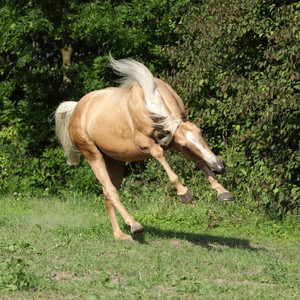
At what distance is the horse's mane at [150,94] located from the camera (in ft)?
18.2

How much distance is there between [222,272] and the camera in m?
4.71

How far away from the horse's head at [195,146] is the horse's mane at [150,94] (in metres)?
0.09

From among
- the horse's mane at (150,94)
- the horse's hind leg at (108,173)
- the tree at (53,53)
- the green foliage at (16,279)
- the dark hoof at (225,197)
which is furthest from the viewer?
the tree at (53,53)

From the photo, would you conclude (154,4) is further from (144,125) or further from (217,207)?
(144,125)

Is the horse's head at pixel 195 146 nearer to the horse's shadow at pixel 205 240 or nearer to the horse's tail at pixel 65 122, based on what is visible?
the horse's shadow at pixel 205 240

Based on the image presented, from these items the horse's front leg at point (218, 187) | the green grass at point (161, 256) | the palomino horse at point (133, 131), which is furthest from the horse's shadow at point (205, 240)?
the horse's front leg at point (218, 187)

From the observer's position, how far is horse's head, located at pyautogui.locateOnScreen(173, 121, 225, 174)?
516 centimetres

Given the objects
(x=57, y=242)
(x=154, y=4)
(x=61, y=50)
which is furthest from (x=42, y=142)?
(x=57, y=242)

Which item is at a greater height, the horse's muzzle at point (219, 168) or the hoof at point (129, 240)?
the horse's muzzle at point (219, 168)

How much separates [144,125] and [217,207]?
130 inches

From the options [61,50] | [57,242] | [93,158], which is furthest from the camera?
[61,50]

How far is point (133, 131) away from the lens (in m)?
5.96

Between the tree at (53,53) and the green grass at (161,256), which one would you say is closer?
the green grass at (161,256)

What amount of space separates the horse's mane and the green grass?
1.46m
